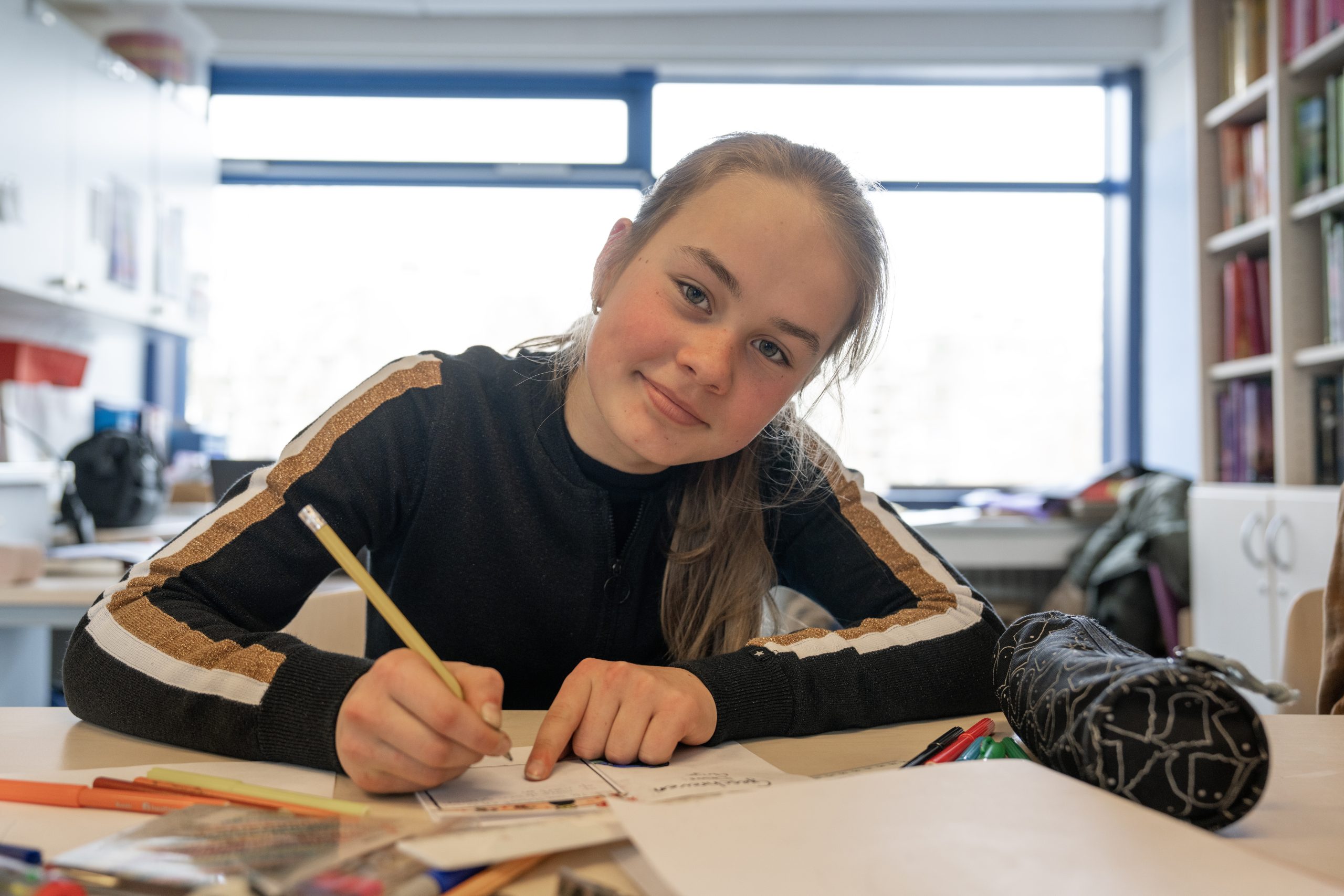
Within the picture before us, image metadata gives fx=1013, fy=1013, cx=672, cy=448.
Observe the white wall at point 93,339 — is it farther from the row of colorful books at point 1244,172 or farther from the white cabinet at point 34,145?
the row of colorful books at point 1244,172

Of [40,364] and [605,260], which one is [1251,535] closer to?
[605,260]

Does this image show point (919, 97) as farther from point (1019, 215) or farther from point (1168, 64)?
point (1168, 64)

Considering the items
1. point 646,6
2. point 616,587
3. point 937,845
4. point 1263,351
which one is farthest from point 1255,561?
point 646,6

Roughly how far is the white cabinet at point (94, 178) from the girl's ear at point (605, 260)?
7.31ft

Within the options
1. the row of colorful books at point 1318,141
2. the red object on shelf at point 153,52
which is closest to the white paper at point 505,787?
the row of colorful books at point 1318,141

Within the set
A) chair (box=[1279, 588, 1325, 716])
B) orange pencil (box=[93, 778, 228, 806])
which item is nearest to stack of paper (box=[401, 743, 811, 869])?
orange pencil (box=[93, 778, 228, 806])

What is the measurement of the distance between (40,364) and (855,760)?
3.21 metres

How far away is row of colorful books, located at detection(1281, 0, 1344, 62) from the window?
159 centimetres

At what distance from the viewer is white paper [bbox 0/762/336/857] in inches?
18.8

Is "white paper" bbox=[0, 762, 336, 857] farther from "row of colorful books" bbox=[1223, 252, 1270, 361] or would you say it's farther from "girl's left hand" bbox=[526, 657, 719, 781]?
"row of colorful books" bbox=[1223, 252, 1270, 361]

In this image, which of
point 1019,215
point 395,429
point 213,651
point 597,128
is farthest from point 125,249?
point 1019,215

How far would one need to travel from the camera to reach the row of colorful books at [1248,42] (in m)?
2.66

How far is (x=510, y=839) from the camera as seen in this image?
1.46 feet

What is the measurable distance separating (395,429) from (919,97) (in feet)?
12.1
